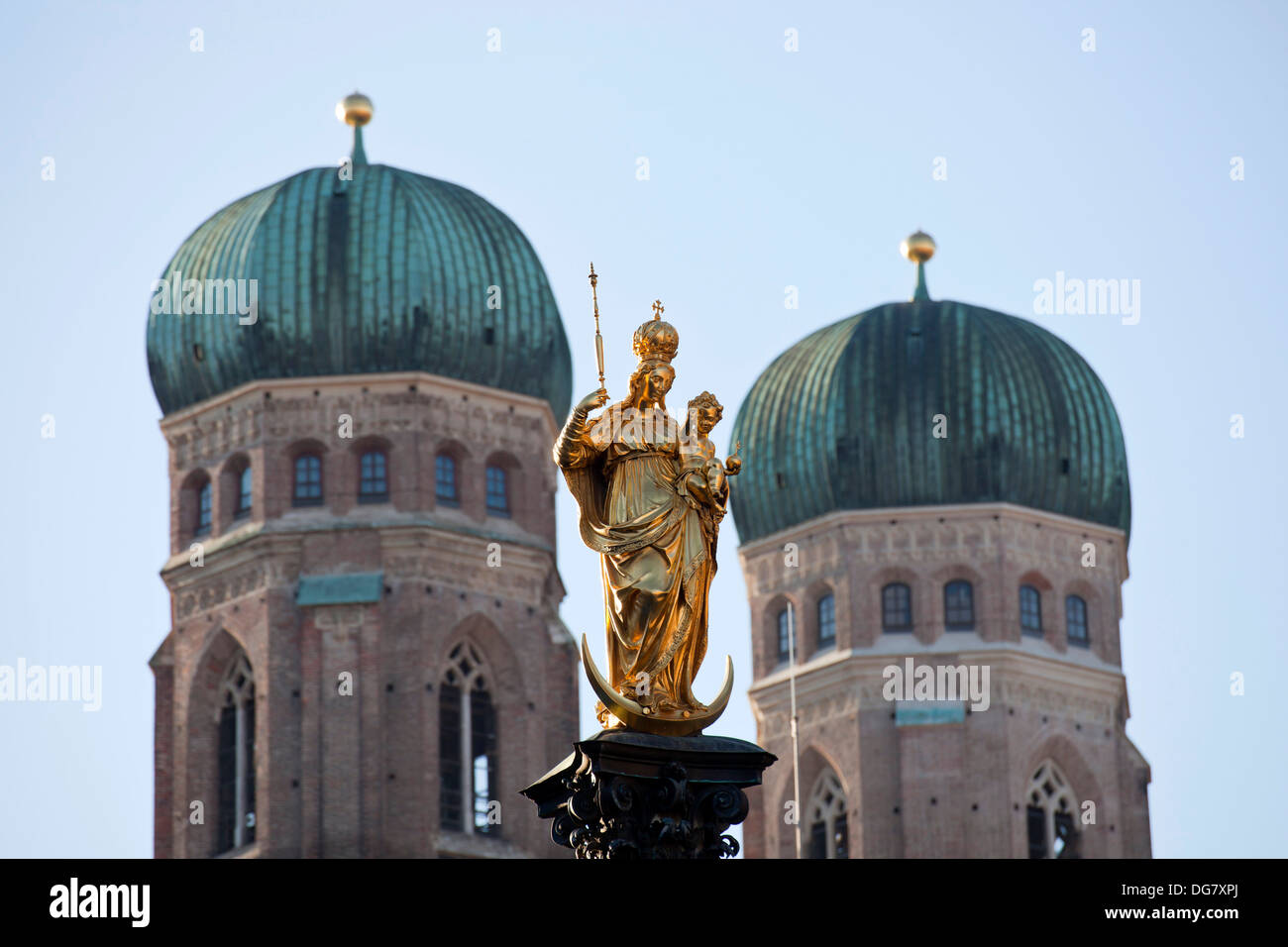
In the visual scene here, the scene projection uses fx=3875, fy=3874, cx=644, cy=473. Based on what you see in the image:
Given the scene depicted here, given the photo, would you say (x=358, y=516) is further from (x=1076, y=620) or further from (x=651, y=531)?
(x=651, y=531)

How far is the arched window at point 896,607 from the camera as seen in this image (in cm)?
7456

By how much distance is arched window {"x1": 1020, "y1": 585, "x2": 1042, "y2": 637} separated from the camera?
75.1 meters

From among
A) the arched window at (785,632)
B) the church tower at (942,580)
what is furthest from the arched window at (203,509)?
the arched window at (785,632)

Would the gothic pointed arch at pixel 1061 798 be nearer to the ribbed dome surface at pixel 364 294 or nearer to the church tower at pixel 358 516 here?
the church tower at pixel 358 516

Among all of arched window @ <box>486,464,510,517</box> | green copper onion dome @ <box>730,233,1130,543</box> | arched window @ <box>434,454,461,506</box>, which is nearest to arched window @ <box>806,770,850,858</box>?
green copper onion dome @ <box>730,233,1130,543</box>

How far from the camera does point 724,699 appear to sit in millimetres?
24219

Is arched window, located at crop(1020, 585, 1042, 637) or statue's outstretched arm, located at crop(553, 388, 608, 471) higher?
arched window, located at crop(1020, 585, 1042, 637)

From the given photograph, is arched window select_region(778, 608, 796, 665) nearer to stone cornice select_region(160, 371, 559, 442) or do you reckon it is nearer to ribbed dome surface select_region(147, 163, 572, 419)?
ribbed dome surface select_region(147, 163, 572, 419)

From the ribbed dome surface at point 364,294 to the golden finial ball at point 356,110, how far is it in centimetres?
203

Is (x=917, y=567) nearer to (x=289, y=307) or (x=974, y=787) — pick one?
(x=974, y=787)

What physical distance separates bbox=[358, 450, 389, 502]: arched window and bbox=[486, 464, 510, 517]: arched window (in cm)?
202
